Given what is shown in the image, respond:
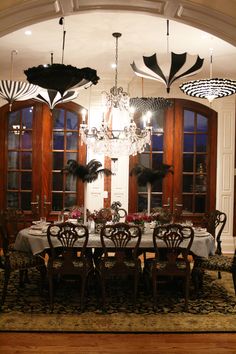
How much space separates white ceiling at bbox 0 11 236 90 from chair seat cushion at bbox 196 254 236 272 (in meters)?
2.69

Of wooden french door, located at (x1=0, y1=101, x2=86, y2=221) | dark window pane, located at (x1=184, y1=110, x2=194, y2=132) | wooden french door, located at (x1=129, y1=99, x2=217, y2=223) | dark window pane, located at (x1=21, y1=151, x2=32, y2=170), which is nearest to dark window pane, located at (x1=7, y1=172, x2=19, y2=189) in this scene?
wooden french door, located at (x1=0, y1=101, x2=86, y2=221)

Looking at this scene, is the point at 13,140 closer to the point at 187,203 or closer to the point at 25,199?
the point at 25,199

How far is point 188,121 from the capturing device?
7.93 metres

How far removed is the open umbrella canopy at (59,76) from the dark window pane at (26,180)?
13.6 ft

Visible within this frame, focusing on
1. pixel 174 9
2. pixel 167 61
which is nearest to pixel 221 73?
pixel 167 61

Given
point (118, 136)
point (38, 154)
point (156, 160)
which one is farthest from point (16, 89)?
point (156, 160)

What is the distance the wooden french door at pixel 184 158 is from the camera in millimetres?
7867

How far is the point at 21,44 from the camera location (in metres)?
5.79

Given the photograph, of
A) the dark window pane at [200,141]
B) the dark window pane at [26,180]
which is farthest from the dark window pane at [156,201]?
the dark window pane at [26,180]

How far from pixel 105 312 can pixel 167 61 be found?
2.70m

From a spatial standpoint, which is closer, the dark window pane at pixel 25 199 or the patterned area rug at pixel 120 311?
the patterned area rug at pixel 120 311

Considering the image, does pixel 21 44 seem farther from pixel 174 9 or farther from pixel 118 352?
pixel 118 352

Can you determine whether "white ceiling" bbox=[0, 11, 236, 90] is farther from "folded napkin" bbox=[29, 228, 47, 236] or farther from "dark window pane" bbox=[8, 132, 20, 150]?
"folded napkin" bbox=[29, 228, 47, 236]

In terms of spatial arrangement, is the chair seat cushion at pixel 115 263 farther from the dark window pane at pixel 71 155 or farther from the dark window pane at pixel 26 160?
the dark window pane at pixel 26 160
